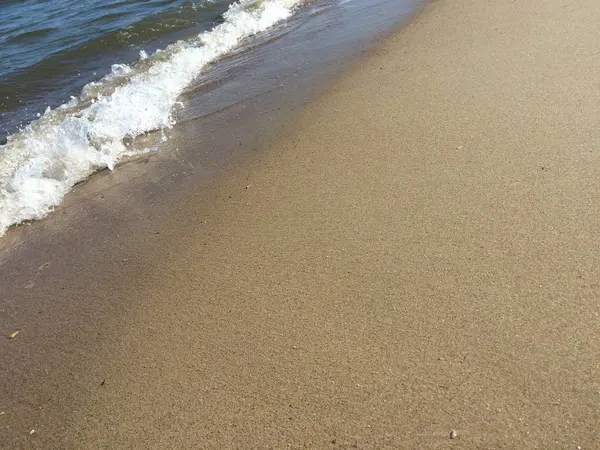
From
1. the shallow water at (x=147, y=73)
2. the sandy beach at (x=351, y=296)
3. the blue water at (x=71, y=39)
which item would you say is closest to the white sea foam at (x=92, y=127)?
the shallow water at (x=147, y=73)

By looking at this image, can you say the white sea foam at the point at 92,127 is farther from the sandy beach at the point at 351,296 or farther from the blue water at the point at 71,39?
the sandy beach at the point at 351,296

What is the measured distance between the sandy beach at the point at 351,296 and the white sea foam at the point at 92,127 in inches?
29.4

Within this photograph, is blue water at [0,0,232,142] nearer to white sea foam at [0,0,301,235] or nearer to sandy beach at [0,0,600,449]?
white sea foam at [0,0,301,235]

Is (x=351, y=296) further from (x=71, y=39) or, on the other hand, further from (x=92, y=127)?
(x=71, y=39)

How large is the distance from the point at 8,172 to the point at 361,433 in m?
4.30

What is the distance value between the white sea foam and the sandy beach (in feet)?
2.45

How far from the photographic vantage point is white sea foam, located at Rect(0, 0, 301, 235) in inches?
190

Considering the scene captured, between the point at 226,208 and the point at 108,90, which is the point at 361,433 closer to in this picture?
the point at 226,208

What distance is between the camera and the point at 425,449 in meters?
2.28

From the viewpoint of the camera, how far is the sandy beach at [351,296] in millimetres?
2482

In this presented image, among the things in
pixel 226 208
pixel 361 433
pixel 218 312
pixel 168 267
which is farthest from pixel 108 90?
pixel 361 433

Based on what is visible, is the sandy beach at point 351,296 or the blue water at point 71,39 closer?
the sandy beach at point 351,296

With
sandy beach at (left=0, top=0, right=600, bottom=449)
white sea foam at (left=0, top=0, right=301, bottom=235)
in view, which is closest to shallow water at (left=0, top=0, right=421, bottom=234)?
white sea foam at (left=0, top=0, right=301, bottom=235)

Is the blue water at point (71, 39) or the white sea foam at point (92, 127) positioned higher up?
the blue water at point (71, 39)
